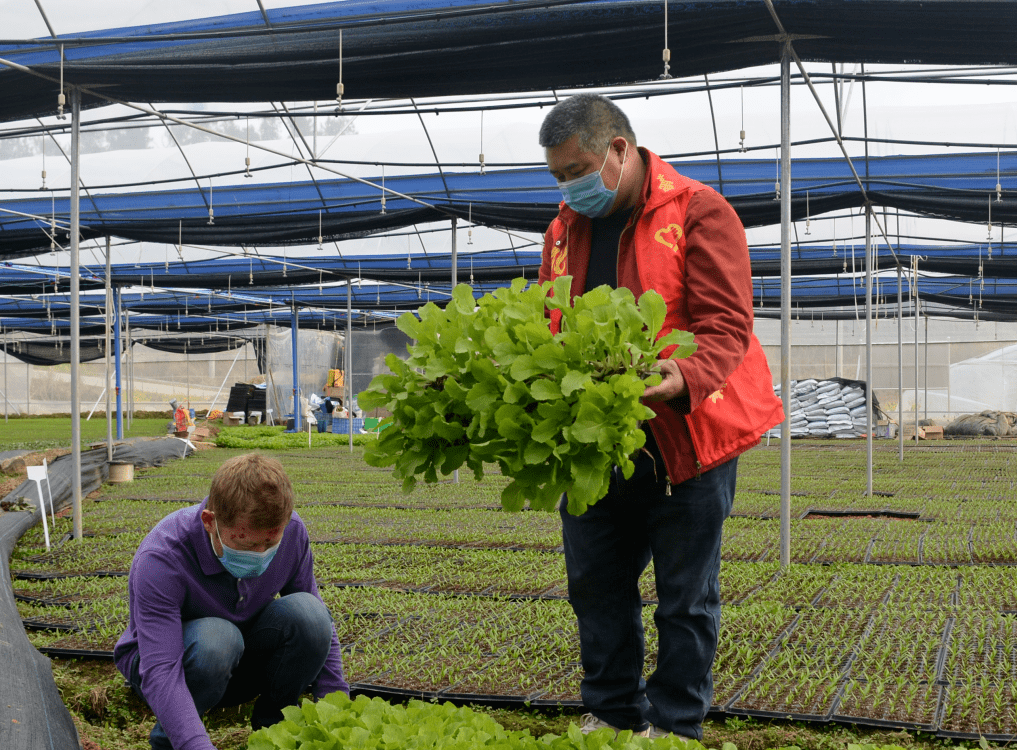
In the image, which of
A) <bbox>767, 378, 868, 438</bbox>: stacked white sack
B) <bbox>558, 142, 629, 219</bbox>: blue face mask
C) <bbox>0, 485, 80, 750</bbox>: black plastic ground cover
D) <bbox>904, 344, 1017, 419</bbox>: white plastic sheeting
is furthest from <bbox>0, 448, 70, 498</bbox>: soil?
<bbox>904, 344, 1017, 419</bbox>: white plastic sheeting

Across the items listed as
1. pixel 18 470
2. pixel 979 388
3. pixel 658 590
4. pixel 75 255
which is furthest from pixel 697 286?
pixel 979 388

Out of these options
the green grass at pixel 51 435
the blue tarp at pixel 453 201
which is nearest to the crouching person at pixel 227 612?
the blue tarp at pixel 453 201

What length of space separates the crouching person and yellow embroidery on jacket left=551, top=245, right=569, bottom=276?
0.77 m

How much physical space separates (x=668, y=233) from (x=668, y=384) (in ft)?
1.55

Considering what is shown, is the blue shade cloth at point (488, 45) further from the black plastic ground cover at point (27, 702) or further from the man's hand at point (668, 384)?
the man's hand at point (668, 384)

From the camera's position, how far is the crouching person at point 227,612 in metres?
1.94

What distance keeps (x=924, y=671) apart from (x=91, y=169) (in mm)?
9455

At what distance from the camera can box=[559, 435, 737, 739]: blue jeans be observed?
6.34 ft

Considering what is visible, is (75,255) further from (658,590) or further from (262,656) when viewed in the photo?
(658,590)

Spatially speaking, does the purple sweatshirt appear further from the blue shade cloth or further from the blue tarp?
the blue tarp

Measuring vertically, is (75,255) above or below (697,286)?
above

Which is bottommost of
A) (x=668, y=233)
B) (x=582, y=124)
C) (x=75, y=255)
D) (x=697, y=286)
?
(x=697, y=286)

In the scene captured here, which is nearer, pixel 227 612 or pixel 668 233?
pixel 668 233

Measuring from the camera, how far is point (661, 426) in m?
1.87
